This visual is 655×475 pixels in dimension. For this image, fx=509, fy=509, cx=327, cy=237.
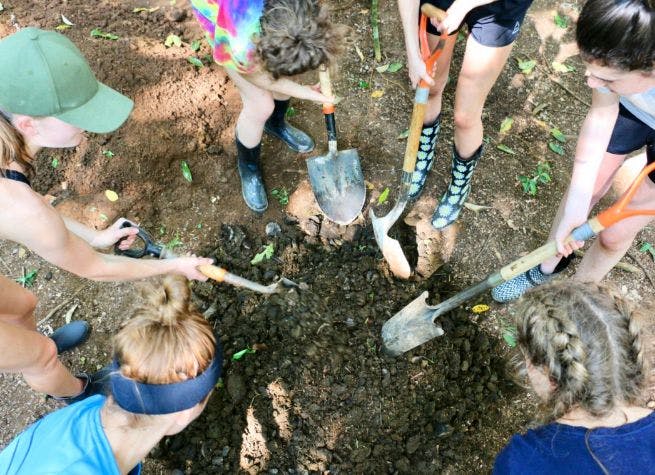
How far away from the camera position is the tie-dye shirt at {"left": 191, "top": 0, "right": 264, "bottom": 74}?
6.50ft

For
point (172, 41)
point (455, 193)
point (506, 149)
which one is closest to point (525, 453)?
point (455, 193)

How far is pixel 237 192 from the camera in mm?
3064

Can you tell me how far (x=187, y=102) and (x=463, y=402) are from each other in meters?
2.38

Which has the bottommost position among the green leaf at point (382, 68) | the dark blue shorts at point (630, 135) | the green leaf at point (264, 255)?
the green leaf at point (264, 255)

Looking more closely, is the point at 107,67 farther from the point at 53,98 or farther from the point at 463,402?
the point at 463,402

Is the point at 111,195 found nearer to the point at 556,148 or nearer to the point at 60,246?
the point at 60,246

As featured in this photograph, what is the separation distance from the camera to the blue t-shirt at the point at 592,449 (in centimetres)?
132

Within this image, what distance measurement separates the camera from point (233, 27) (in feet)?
6.66

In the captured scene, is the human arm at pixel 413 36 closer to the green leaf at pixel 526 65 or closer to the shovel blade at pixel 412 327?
the shovel blade at pixel 412 327

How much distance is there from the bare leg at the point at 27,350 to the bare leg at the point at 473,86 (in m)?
2.04

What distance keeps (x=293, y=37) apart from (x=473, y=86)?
2.76 ft

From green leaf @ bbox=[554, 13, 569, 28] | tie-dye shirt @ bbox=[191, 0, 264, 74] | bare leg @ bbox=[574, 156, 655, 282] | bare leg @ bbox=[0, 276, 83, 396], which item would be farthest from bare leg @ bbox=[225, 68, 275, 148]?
green leaf @ bbox=[554, 13, 569, 28]

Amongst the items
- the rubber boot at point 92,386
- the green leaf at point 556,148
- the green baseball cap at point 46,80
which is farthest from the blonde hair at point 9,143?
the green leaf at point 556,148

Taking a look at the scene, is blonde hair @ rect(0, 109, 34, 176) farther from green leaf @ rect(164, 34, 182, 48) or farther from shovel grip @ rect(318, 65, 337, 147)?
green leaf @ rect(164, 34, 182, 48)
